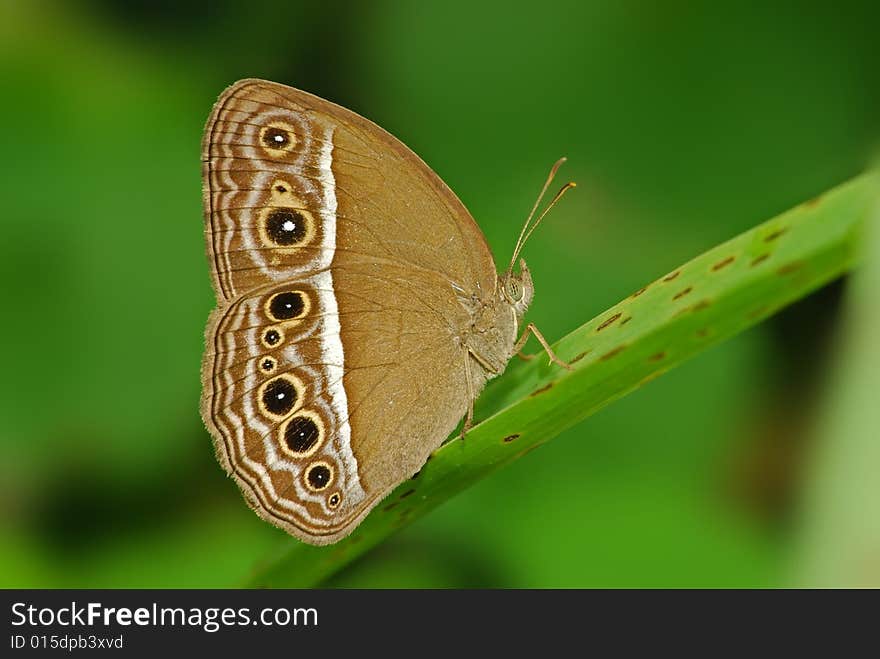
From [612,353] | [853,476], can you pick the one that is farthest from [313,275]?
[853,476]

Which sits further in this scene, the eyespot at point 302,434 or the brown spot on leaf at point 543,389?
the eyespot at point 302,434

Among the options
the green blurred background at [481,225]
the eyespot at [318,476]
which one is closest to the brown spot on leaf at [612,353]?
the eyespot at [318,476]

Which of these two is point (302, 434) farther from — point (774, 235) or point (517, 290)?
point (774, 235)

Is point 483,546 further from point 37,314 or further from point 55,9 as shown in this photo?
point 55,9

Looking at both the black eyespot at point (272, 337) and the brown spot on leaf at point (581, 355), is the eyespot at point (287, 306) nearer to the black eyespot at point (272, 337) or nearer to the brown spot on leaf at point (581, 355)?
the black eyespot at point (272, 337)

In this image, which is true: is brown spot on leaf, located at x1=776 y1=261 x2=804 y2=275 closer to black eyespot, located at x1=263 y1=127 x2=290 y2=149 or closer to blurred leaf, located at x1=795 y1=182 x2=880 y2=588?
blurred leaf, located at x1=795 y1=182 x2=880 y2=588
